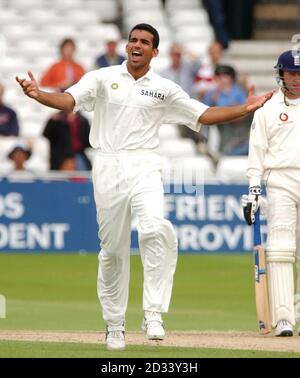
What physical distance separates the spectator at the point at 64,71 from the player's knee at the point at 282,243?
929cm

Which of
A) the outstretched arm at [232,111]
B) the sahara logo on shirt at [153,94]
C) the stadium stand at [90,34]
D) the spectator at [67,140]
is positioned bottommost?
the outstretched arm at [232,111]

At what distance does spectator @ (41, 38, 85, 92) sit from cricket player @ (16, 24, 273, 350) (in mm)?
9936

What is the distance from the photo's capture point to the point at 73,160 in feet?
65.0

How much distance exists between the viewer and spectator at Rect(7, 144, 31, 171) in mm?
19284

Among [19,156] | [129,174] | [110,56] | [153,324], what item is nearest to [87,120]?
[110,56]

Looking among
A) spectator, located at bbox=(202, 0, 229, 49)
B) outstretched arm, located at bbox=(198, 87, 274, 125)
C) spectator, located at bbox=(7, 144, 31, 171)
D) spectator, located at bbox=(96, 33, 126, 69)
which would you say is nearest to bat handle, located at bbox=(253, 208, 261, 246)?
outstretched arm, located at bbox=(198, 87, 274, 125)

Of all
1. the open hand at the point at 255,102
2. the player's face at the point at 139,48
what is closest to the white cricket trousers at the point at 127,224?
the player's face at the point at 139,48

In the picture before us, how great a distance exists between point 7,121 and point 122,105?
9.63m

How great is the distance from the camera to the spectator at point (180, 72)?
21.0 m

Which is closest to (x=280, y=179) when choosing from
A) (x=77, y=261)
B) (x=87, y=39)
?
(x=77, y=261)

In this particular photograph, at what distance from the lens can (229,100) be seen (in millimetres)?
20344

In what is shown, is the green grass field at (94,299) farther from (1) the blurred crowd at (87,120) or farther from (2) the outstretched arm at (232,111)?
(1) the blurred crowd at (87,120)

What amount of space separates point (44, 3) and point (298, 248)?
12.6 meters

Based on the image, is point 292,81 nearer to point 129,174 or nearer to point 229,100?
point 129,174
